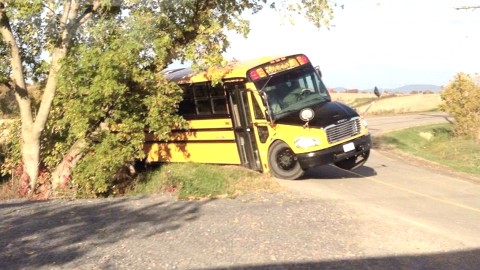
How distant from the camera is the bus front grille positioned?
11.8 m

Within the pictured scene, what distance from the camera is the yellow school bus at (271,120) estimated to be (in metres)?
11.9

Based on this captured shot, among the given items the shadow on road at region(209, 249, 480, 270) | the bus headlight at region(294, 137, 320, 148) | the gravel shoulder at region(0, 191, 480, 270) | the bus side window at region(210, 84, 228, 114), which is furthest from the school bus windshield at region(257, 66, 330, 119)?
the shadow on road at region(209, 249, 480, 270)

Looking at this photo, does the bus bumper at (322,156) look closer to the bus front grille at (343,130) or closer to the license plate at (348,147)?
the license plate at (348,147)

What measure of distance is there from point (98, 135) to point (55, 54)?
2.39 metres

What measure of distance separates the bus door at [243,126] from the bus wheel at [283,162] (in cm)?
52

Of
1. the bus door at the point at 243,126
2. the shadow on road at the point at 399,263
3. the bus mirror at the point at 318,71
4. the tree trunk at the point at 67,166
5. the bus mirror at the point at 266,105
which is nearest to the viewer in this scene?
the shadow on road at the point at 399,263

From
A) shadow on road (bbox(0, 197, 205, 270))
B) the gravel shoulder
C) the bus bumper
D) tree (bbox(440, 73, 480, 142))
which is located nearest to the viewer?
the gravel shoulder

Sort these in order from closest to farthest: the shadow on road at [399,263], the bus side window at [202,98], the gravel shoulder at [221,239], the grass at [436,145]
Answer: the shadow on road at [399,263] < the gravel shoulder at [221,239] < the bus side window at [202,98] < the grass at [436,145]

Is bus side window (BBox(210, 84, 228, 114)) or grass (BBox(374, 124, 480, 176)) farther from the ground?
bus side window (BBox(210, 84, 228, 114))

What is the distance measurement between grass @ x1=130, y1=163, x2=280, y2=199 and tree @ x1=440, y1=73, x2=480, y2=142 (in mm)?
14798

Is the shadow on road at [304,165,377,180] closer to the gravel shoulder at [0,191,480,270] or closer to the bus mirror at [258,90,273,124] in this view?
the bus mirror at [258,90,273,124]

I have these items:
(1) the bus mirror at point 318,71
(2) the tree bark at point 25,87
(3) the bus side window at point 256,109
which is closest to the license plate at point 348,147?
(3) the bus side window at point 256,109

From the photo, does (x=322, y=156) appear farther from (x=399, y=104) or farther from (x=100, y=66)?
(x=399, y=104)

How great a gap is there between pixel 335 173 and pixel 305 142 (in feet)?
8.12
